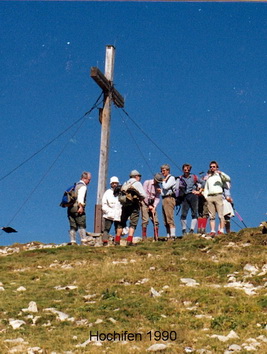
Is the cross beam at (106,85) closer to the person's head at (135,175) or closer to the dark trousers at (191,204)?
the person's head at (135,175)

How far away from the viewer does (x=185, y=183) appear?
22000 millimetres

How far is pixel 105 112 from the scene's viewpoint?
27.5m

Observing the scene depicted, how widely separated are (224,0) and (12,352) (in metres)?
7.57

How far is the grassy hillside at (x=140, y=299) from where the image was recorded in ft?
36.3

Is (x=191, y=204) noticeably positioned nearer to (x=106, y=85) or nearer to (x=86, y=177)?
(x=86, y=177)

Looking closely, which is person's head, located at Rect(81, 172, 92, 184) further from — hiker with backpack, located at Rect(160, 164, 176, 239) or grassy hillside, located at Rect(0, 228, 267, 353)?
grassy hillside, located at Rect(0, 228, 267, 353)

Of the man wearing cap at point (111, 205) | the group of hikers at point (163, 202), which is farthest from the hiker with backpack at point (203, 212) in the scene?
the man wearing cap at point (111, 205)

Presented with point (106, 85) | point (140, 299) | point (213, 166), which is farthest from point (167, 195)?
point (140, 299)

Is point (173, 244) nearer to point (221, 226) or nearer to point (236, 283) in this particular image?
point (221, 226)

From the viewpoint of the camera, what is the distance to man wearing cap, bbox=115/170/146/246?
20812 millimetres

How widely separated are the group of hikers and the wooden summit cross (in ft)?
12.3

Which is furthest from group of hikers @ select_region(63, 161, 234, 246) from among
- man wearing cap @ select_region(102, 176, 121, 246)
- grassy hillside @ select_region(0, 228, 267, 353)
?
grassy hillside @ select_region(0, 228, 267, 353)

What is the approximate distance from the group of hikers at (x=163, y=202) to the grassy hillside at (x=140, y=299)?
5.13 feet

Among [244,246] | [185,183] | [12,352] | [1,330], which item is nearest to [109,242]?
[185,183]
